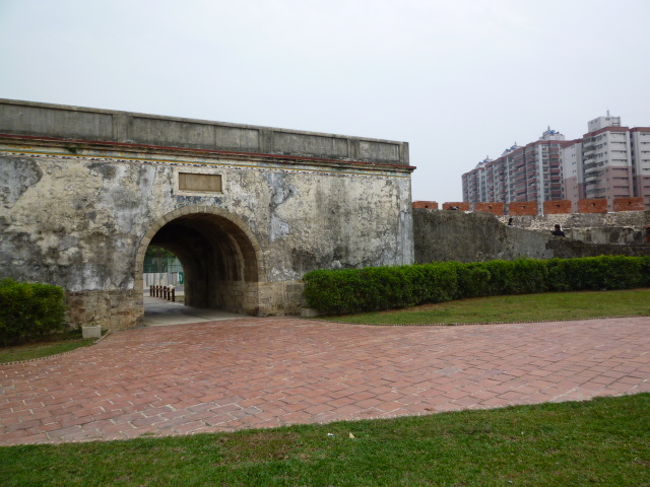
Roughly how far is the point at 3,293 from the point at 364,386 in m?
7.52

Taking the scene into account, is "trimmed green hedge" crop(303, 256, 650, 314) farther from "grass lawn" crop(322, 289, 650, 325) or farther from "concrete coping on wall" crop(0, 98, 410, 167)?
"concrete coping on wall" crop(0, 98, 410, 167)

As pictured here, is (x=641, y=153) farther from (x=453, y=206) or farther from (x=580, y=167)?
(x=453, y=206)

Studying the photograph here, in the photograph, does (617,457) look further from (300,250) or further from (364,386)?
(300,250)

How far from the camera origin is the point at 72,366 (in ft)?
22.6

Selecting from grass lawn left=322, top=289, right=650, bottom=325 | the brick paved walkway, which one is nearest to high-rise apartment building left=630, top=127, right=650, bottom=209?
grass lawn left=322, top=289, right=650, bottom=325

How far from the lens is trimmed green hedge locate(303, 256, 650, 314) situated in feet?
39.6

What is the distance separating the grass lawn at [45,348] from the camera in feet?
25.7

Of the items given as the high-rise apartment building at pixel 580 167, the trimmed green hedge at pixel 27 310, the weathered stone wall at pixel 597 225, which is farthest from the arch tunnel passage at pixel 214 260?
the high-rise apartment building at pixel 580 167

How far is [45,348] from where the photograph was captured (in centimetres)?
855

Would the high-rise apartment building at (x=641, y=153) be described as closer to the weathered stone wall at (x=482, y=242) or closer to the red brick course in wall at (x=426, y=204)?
the weathered stone wall at (x=482, y=242)

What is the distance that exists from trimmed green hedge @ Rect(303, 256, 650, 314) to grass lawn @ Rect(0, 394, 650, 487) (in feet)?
26.6

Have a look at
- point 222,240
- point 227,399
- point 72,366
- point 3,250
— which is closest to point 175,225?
point 222,240

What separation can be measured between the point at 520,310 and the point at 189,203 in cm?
879

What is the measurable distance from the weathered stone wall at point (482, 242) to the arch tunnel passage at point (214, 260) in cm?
607
